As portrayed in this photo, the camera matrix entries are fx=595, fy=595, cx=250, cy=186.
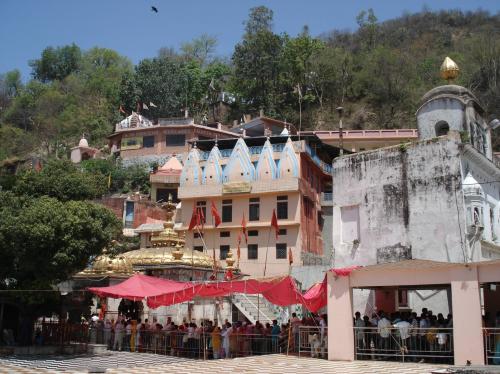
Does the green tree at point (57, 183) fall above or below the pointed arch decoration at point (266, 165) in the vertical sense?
below

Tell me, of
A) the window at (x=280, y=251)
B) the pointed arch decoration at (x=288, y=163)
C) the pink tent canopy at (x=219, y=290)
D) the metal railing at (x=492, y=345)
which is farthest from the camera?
the pointed arch decoration at (x=288, y=163)

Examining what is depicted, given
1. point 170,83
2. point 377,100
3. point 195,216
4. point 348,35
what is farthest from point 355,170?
point 348,35

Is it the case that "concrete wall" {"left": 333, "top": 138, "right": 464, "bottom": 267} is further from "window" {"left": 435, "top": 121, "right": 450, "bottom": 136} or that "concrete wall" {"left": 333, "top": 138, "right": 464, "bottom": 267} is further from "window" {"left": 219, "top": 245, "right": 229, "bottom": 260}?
"window" {"left": 219, "top": 245, "right": 229, "bottom": 260}

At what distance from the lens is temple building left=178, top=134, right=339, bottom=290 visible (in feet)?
130

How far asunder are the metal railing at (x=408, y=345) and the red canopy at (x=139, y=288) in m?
6.98

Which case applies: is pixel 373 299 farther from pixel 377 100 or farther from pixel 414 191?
pixel 377 100

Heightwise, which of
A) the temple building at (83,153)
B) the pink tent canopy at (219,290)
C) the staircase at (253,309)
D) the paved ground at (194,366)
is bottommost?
the paved ground at (194,366)

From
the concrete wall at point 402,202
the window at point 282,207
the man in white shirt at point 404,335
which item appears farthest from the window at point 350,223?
the window at point 282,207

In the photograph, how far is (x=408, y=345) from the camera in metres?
16.8

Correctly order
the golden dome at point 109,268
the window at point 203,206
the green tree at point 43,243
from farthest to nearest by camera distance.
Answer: the window at point 203,206 → the golden dome at point 109,268 → the green tree at point 43,243

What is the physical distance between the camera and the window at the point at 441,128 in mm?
27141

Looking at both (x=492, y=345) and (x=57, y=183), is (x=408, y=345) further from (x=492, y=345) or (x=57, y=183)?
(x=57, y=183)

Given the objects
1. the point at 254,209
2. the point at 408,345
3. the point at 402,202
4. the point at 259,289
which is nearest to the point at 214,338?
the point at 259,289

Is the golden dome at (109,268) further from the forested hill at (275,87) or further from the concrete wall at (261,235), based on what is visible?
the forested hill at (275,87)
